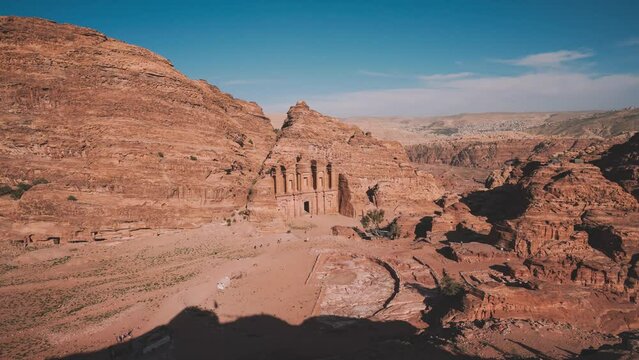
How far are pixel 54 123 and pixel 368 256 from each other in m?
26.7

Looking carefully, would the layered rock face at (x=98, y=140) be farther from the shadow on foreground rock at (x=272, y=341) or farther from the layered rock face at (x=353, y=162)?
the shadow on foreground rock at (x=272, y=341)

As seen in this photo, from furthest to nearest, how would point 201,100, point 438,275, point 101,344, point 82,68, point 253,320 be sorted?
point 201,100 → point 82,68 → point 438,275 → point 253,320 → point 101,344

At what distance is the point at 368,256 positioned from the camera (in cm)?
2980

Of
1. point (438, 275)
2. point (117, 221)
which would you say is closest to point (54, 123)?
point (117, 221)

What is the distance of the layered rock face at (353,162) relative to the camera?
43.7 meters

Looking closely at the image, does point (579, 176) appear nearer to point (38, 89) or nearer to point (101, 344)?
point (101, 344)

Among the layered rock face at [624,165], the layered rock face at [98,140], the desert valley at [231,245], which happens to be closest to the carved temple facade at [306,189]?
the desert valley at [231,245]

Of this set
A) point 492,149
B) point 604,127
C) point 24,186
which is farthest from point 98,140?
point 604,127

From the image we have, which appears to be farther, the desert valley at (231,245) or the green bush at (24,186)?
the green bush at (24,186)

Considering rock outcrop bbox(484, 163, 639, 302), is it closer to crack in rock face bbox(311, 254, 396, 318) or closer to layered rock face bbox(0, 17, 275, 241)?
crack in rock face bbox(311, 254, 396, 318)

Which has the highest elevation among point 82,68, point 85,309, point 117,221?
point 82,68

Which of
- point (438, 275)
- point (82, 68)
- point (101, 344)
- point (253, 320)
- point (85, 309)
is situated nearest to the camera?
point (101, 344)

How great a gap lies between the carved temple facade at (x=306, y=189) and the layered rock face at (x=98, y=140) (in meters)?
6.57

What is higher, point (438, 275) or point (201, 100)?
point (201, 100)
